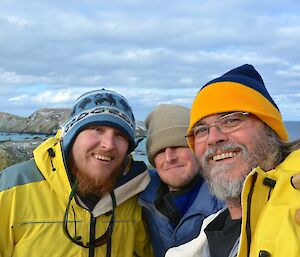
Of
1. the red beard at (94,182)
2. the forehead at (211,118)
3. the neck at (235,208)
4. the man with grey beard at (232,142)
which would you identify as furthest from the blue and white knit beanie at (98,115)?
the neck at (235,208)

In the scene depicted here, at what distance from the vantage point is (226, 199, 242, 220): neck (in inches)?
151

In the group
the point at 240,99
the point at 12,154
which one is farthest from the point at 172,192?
the point at 12,154

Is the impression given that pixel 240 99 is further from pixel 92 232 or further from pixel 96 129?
pixel 92 232

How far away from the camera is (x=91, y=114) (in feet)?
15.5

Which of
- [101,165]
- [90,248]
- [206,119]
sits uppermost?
[206,119]

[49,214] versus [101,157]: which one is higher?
[101,157]

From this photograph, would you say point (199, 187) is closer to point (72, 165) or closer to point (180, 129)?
point (180, 129)

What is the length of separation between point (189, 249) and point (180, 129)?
1.84 metres

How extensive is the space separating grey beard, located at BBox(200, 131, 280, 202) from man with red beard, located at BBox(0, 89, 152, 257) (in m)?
1.33

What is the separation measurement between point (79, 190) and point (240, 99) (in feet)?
6.53

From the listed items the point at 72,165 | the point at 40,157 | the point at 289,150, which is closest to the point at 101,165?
the point at 72,165

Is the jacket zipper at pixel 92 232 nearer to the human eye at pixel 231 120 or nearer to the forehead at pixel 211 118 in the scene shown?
the forehead at pixel 211 118

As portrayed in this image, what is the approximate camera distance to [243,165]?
376 centimetres

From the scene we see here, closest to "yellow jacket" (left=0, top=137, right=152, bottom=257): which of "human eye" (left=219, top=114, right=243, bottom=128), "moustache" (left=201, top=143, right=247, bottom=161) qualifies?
"moustache" (left=201, top=143, right=247, bottom=161)
